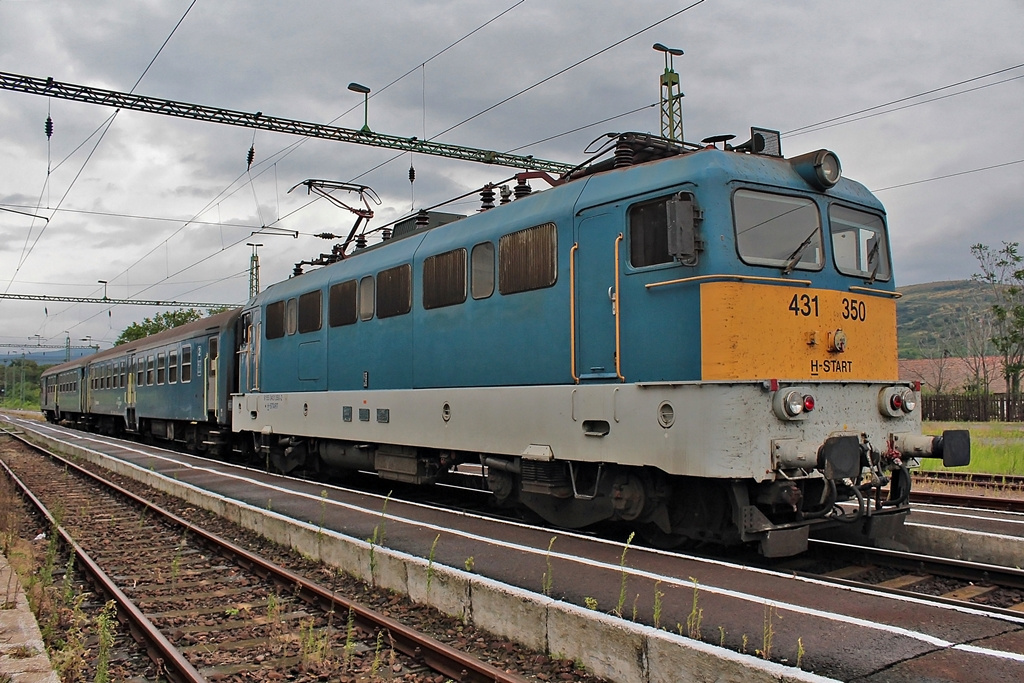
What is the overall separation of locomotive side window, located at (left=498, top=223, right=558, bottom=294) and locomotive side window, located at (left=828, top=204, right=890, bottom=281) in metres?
2.65

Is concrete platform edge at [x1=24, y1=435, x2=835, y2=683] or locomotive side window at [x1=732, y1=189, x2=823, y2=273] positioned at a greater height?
locomotive side window at [x1=732, y1=189, x2=823, y2=273]

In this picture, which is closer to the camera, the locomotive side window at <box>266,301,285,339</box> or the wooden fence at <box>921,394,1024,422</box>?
the locomotive side window at <box>266,301,285,339</box>

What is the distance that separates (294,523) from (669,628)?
4850mm

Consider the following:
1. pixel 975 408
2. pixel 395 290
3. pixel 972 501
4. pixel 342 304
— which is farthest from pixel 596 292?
pixel 975 408

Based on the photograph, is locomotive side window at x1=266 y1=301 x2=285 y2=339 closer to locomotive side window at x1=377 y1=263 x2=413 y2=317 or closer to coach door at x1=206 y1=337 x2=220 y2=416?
locomotive side window at x1=377 y1=263 x2=413 y2=317

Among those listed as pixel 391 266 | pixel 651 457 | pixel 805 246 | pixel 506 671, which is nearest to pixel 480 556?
pixel 651 457

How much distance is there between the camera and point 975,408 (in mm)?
30984

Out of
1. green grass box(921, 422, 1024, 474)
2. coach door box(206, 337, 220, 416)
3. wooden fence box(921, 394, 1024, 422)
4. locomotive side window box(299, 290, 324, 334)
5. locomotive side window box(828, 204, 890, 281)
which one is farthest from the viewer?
wooden fence box(921, 394, 1024, 422)

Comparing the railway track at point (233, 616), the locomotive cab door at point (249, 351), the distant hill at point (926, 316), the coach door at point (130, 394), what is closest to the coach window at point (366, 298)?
the railway track at point (233, 616)

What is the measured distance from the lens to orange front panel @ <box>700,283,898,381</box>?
668cm

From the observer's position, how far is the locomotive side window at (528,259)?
8367 millimetres

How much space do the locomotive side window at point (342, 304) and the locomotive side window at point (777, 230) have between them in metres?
6.67

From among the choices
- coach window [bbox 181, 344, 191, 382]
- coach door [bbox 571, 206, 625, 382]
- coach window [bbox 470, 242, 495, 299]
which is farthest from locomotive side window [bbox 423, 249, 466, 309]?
coach window [bbox 181, 344, 191, 382]

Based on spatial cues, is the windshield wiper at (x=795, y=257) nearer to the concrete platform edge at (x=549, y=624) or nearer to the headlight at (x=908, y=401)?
the headlight at (x=908, y=401)
